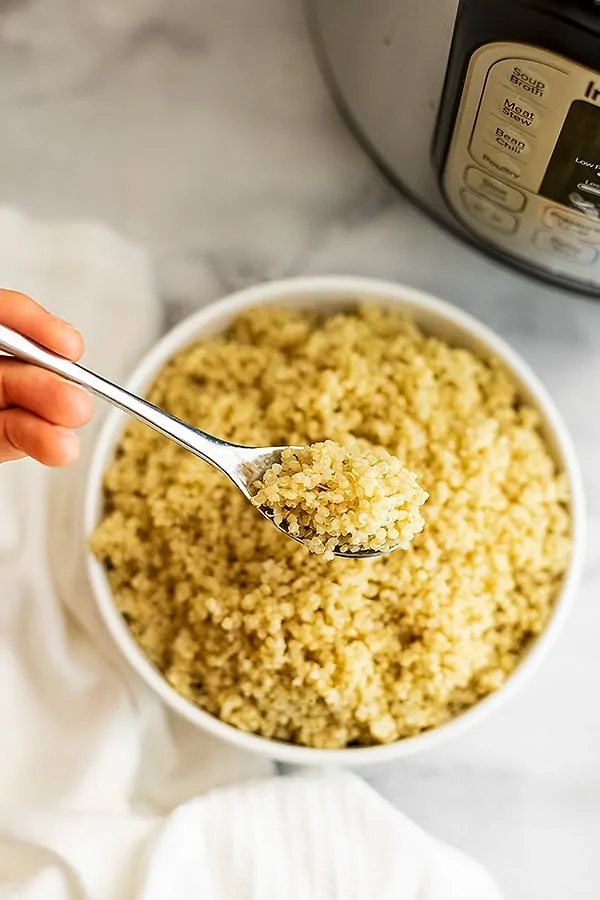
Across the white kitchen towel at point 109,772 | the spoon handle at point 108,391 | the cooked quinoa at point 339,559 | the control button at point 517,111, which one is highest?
the control button at point 517,111

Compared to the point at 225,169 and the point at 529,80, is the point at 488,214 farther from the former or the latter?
the point at 225,169

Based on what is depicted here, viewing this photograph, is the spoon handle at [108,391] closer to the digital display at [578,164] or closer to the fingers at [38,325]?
the fingers at [38,325]

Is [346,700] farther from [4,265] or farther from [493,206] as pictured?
[4,265]

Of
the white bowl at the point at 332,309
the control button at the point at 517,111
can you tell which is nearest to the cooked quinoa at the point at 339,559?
the white bowl at the point at 332,309

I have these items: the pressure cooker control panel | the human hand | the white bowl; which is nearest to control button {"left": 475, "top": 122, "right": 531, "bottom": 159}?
the pressure cooker control panel

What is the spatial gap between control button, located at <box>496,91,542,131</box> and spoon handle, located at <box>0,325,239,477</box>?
289 mm

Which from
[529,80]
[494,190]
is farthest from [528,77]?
[494,190]

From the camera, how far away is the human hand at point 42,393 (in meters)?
0.70

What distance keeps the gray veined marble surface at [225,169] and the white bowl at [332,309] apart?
11 centimetres

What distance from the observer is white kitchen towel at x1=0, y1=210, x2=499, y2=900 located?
2.62 feet

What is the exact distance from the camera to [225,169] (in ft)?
3.23

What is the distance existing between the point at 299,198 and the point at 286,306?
0.14 m

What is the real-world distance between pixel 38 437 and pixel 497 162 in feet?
1.19

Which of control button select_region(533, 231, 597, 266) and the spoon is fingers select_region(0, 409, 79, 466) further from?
control button select_region(533, 231, 597, 266)
